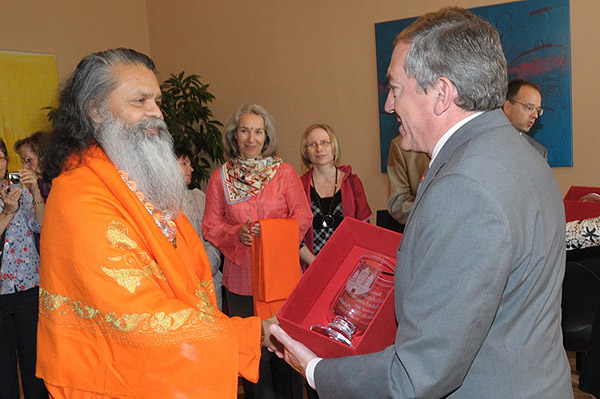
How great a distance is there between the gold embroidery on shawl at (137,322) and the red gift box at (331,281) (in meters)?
0.22

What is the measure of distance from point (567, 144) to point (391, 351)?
3.93m

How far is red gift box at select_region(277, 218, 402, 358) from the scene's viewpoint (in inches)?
54.1

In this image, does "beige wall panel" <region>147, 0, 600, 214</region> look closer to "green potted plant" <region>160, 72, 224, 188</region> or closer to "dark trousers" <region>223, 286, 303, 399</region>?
"green potted plant" <region>160, 72, 224, 188</region>

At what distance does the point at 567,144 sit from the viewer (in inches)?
174

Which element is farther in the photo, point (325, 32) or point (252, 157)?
point (325, 32)

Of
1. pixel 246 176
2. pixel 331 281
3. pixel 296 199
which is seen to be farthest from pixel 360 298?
pixel 246 176

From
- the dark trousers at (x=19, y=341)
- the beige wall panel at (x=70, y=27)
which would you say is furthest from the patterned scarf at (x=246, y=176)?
the beige wall panel at (x=70, y=27)

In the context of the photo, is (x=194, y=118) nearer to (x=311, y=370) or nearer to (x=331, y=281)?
(x=331, y=281)

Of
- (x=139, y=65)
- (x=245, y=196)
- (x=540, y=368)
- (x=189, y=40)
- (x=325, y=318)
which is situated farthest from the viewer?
(x=189, y=40)

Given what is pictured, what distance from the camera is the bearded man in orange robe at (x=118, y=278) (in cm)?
146

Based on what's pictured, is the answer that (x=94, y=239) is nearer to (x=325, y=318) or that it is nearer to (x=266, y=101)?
(x=325, y=318)

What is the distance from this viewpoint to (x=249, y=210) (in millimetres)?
3221

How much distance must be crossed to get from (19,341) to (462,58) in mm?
2870

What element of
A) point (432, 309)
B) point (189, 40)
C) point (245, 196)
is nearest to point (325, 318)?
point (432, 309)
